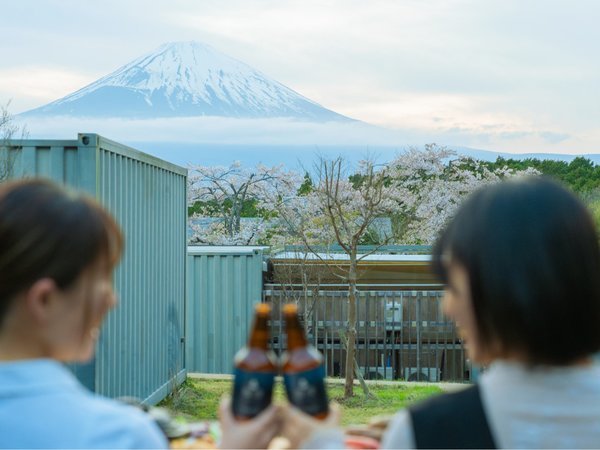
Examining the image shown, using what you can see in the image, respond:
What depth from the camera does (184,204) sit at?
8.23m

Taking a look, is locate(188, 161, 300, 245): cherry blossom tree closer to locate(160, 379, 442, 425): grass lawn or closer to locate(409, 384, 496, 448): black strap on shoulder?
locate(160, 379, 442, 425): grass lawn

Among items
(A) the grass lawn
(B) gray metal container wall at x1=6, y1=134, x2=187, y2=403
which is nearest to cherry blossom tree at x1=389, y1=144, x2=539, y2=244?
(A) the grass lawn

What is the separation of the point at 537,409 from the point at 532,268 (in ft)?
0.65

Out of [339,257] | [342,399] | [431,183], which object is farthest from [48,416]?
[431,183]

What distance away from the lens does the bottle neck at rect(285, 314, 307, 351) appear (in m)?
1.25

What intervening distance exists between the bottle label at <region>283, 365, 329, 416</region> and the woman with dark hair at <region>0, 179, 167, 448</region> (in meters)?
0.25

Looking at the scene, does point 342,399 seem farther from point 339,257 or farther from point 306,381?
point 306,381

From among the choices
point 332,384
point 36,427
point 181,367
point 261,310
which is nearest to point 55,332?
point 36,427

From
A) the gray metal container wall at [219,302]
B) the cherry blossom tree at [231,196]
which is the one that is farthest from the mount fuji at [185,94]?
the gray metal container wall at [219,302]

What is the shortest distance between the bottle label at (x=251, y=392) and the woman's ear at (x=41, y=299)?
0.32 metres

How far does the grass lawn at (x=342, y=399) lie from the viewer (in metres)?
7.24

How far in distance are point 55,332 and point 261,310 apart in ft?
1.03

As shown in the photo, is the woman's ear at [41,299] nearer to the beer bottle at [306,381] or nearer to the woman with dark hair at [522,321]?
the beer bottle at [306,381]

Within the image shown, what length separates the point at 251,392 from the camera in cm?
123
